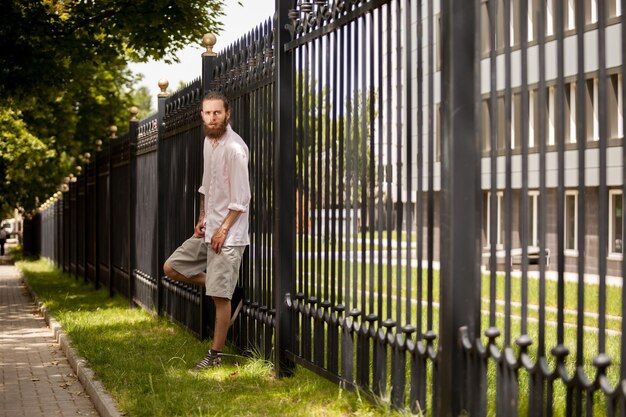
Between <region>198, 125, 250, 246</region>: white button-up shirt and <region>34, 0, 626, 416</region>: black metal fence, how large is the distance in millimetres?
184

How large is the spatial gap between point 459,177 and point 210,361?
4.04 meters

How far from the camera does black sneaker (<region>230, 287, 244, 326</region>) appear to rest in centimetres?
870

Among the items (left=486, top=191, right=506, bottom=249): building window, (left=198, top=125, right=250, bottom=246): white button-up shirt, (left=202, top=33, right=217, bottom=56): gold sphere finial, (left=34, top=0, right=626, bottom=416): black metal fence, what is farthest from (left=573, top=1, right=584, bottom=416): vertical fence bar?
(left=202, top=33, right=217, bottom=56): gold sphere finial

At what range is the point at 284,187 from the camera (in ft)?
24.4

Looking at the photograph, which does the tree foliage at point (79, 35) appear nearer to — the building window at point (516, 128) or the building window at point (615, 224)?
the building window at point (516, 128)

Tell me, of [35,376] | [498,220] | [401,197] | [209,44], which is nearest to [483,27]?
[498,220]

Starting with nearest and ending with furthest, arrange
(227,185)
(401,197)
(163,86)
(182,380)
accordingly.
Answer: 1. (401,197)
2. (182,380)
3. (227,185)
4. (163,86)

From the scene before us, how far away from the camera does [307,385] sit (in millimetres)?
6984

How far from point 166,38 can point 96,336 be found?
354 inches

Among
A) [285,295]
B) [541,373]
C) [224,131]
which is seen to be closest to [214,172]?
[224,131]

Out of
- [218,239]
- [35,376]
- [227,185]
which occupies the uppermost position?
[227,185]

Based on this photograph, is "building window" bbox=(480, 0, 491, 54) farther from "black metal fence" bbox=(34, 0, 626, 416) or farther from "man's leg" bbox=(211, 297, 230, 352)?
"man's leg" bbox=(211, 297, 230, 352)

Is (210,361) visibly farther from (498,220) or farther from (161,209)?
(498,220)

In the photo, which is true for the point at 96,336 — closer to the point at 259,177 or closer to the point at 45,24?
the point at 259,177
